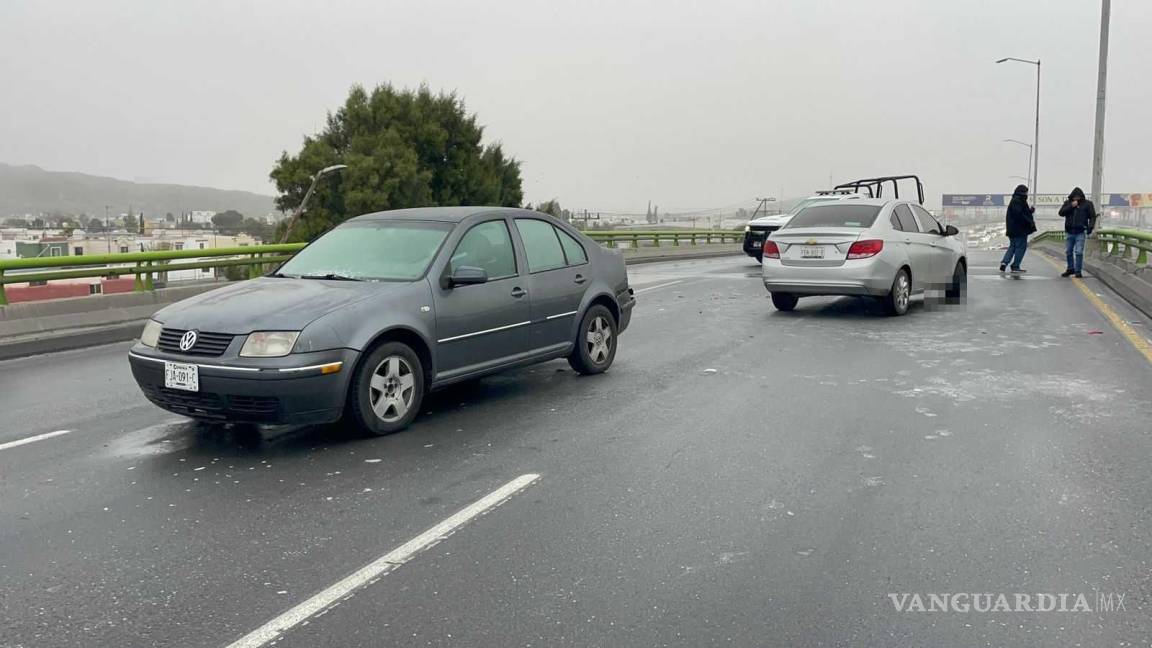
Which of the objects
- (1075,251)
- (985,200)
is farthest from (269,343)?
(985,200)

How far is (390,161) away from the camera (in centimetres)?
6462

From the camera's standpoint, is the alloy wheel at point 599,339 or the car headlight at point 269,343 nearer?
the car headlight at point 269,343

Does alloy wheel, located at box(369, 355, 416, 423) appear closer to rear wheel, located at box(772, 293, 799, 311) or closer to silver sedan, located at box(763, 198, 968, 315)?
silver sedan, located at box(763, 198, 968, 315)

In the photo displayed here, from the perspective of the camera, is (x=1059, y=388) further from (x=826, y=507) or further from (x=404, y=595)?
(x=404, y=595)

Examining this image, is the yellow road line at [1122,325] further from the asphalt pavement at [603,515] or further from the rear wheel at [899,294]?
the rear wheel at [899,294]

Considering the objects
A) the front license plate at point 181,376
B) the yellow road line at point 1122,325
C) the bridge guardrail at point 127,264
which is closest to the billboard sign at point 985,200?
the yellow road line at point 1122,325

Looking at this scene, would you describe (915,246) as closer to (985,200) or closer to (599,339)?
(599,339)

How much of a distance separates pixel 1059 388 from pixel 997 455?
270 centimetres

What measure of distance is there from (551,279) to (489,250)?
729 millimetres

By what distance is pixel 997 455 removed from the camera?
6242 mm

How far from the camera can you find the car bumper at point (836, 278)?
1364 centimetres

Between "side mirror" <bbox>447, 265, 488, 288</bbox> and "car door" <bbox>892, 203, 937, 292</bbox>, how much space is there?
28.6 ft

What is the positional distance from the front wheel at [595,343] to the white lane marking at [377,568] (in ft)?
10.9

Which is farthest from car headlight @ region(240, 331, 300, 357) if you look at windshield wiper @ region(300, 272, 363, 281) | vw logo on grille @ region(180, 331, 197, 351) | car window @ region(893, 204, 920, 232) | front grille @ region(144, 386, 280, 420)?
car window @ region(893, 204, 920, 232)
